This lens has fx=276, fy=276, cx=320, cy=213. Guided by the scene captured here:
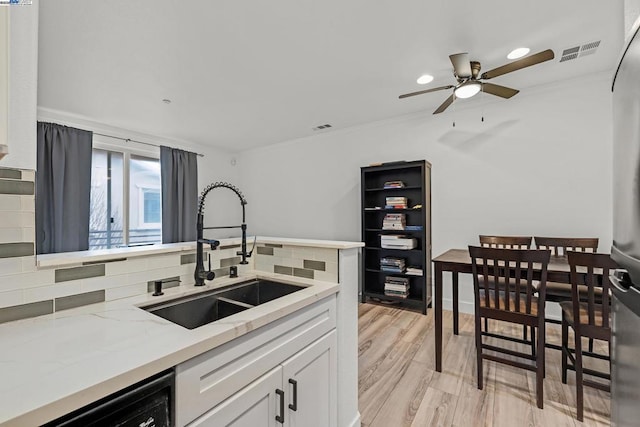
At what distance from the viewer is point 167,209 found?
15.0 feet

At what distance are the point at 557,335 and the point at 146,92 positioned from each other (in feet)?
16.2

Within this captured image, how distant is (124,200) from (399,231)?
13.8ft

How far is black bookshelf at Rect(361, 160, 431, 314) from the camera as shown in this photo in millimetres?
3389

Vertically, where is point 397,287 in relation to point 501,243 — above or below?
below

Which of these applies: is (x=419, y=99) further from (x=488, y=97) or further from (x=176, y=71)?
(x=176, y=71)

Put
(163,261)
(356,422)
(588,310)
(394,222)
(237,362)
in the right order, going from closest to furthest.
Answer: (237,362)
(163,261)
(356,422)
(588,310)
(394,222)

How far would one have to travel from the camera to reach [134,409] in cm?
63

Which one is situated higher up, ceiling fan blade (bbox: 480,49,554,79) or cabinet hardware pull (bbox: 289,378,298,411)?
ceiling fan blade (bbox: 480,49,554,79)

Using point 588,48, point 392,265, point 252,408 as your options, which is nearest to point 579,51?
point 588,48

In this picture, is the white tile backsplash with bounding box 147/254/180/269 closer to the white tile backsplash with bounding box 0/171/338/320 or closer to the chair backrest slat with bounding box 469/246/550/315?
the white tile backsplash with bounding box 0/171/338/320

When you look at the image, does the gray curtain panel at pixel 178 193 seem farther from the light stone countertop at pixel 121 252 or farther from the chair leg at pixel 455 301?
the chair leg at pixel 455 301

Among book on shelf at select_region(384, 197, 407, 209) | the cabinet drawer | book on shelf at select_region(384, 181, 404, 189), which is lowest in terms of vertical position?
the cabinet drawer

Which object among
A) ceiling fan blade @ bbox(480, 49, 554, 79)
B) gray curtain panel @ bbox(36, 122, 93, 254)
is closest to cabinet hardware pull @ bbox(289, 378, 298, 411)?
ceiling fan blade @ bbox(480, 49, 554, 79)

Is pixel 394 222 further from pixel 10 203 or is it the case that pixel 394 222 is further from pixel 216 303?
pixel 10 203
